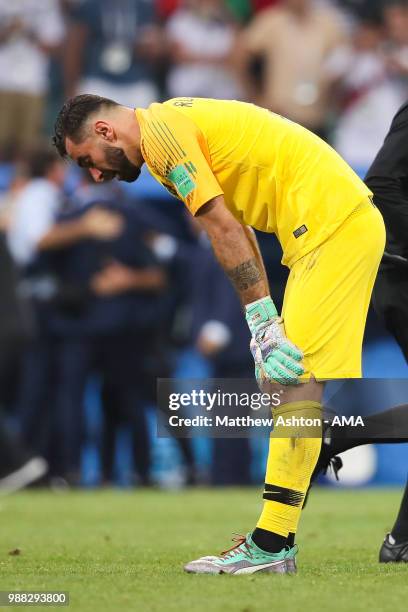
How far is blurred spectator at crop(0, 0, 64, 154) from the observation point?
1462cm

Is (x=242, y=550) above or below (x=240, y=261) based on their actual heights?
below

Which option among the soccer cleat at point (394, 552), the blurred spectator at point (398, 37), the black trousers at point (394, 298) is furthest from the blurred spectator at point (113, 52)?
the soccer cleat at point (394, 552)

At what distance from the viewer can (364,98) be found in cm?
1442

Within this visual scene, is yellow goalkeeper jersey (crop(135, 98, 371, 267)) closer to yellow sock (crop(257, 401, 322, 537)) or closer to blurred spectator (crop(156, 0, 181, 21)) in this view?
yellow sock (crop(257, 401, 322, 537))

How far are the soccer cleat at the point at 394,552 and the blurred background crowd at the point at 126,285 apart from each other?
564cm

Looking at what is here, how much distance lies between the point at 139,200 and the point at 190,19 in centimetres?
325

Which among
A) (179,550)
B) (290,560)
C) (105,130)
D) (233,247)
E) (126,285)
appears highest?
(105,130)

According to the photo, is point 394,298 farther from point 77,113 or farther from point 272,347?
point 77,113

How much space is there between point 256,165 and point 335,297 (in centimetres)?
68

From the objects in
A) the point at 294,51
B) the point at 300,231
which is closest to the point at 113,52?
the point at 294,51

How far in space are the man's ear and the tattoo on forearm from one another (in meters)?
0.82

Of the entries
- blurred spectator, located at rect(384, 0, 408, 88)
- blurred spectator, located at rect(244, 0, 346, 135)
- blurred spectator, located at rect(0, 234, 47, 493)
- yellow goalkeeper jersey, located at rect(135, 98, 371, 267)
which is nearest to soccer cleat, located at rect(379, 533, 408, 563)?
yellow goalkeeper jersey, located at rect(135, 98, 371, 267)

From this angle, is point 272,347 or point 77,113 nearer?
point 272,347

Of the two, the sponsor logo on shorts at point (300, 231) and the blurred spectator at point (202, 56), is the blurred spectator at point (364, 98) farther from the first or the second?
the sponsor logo on shorts at point (300, 231)
